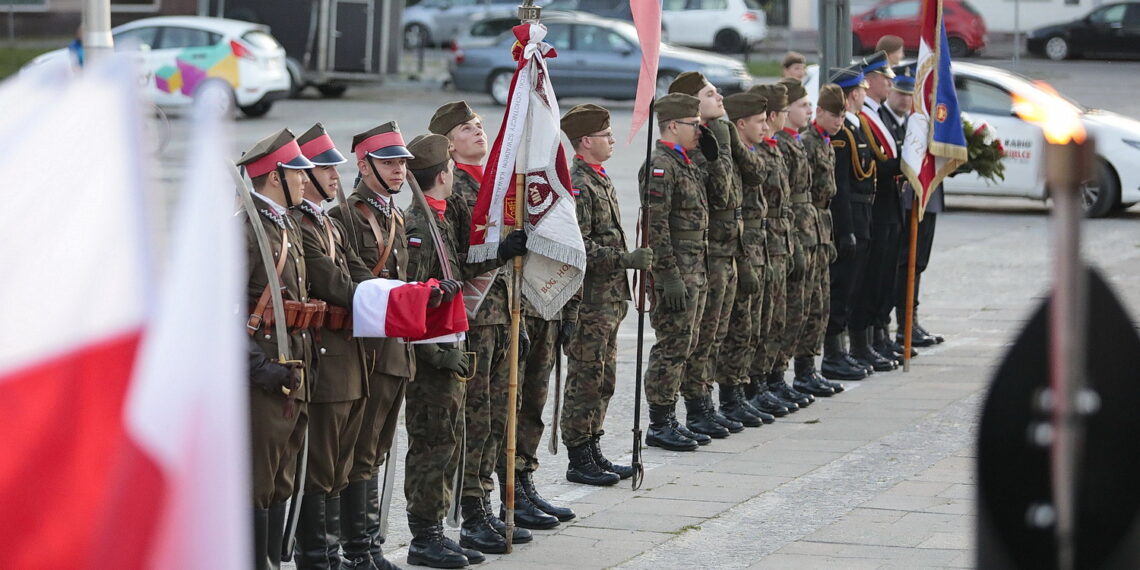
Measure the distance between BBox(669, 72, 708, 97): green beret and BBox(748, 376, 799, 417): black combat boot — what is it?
6.49ft

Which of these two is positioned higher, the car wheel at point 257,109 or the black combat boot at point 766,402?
the car wheel at point 257,109

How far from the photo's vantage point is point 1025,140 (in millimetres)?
19141

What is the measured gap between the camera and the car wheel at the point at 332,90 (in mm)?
33094

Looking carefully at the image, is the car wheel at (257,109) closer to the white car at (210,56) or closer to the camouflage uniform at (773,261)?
the white car at (210,56)

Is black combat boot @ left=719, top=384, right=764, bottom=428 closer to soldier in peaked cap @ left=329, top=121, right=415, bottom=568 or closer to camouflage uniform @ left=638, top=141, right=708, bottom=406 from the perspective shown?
camouflage uniform @ left=638, top=141, right=708, bottom=406

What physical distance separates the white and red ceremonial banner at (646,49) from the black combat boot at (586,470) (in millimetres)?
1614

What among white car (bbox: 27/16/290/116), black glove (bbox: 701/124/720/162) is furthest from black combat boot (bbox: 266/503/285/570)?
white car (bbox: 27/16/290/116)

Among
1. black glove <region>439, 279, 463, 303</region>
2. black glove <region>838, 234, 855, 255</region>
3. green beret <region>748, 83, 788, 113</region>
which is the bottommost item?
black glove <region>838, 234, 855, 255</region>

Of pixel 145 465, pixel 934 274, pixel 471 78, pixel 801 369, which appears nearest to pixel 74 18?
pixel 471 78

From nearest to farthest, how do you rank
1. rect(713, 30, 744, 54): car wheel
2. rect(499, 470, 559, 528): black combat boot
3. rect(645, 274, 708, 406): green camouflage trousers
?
rect(499, 470, 559, 528): black combat boot < rect(645, 274, 708, 406): green camouflage trousers < rect(713, 30, 744, 54): car wheel

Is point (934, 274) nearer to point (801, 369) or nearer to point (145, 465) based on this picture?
point (801, 369)

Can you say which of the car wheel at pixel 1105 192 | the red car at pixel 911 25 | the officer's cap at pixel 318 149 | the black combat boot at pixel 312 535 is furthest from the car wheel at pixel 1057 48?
the black combat boot at pixel 312 535

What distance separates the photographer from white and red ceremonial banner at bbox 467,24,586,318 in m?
7.66

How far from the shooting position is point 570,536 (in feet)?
25.5
